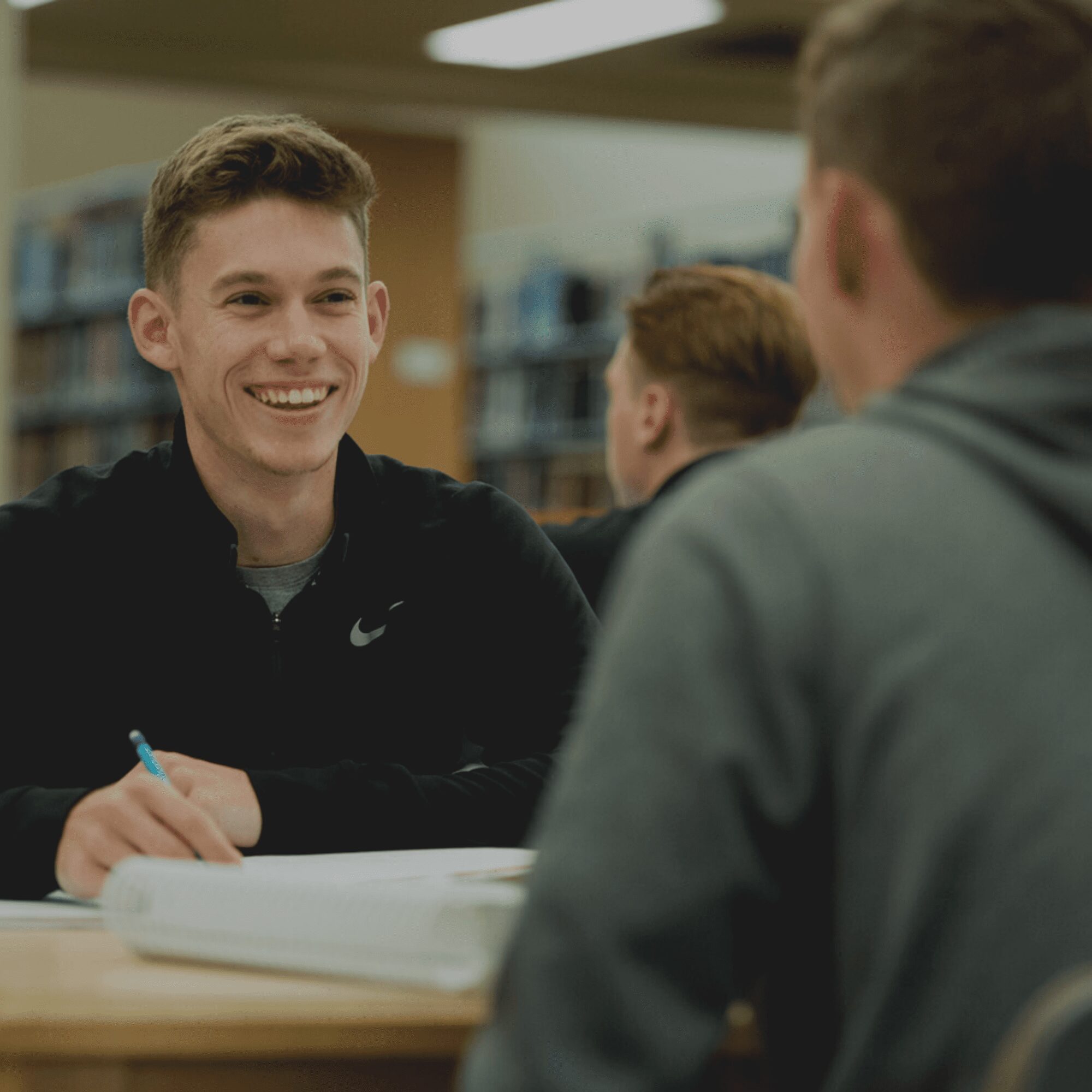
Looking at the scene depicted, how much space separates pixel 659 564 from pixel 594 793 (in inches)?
4.1

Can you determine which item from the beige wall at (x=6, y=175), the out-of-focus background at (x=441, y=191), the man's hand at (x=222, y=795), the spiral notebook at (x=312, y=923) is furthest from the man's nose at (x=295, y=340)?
the out-of-focus background at (x=441, y=191)

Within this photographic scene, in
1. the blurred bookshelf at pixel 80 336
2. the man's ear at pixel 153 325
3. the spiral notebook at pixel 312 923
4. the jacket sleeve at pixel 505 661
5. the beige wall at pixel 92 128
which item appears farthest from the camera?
the beige wall at pixel 92 128

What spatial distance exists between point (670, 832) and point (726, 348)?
2.04 m

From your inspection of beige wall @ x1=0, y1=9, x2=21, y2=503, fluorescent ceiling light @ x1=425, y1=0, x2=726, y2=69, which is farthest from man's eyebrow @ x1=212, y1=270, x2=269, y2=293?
fluorescent ceiling light @ x1=425, y1=0, x2=726, y2=69

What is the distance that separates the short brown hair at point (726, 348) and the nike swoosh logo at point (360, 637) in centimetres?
113

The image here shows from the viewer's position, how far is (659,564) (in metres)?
0.73

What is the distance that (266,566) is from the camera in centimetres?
172

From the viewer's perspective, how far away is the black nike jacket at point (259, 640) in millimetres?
1653

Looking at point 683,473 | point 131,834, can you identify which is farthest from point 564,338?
point 131,834

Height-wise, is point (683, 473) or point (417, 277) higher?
point (683, 473)

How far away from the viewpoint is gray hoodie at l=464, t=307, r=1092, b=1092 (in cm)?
68

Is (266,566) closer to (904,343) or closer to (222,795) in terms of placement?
(222,795)

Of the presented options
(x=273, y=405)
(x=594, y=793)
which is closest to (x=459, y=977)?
(x=594, y=793)

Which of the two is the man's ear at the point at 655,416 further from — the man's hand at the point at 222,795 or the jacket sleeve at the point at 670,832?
the jacket sleeve at the point at 670,832
